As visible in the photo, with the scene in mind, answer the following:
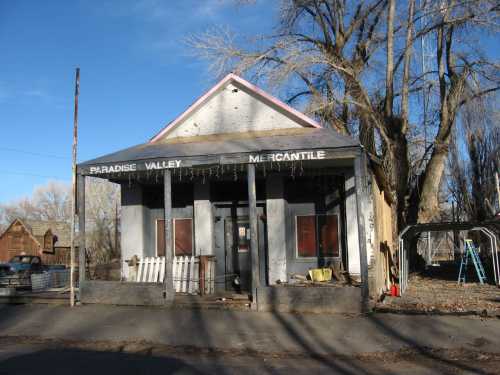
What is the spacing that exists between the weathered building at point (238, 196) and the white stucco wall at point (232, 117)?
3cm

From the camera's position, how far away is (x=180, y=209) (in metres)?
15.1

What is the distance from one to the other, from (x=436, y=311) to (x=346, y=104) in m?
11.4

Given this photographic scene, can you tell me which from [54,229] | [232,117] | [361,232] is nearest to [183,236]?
[232,117]

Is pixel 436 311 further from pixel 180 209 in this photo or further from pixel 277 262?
pixel 180 209

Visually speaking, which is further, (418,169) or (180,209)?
(418,169)

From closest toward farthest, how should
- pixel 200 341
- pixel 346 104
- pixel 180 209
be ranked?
pixel 200 341 < pixel 180 209 < pixel 346 104

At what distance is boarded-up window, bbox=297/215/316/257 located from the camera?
46.4 ft

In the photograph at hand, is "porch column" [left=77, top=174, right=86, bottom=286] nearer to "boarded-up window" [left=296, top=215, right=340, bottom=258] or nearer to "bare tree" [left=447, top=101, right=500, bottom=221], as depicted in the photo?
"boarded-up window" [left=296, top=215, right=340, bottom=258]

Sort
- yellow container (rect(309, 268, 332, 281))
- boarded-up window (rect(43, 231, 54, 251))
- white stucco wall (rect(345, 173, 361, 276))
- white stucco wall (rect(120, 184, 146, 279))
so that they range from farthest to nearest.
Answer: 1. boarded-up window (rect(43, 231, 54, 251))
2. white stucco wall (rect(120, 184, 146, 279))
3. white stucco wall (rect(345, 173, 361, 276))
4. yellow container (rect(309, 268, 332, 281))

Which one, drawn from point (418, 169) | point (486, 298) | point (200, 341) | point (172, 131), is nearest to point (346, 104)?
point (418, 169)

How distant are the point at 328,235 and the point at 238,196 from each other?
8.67ft

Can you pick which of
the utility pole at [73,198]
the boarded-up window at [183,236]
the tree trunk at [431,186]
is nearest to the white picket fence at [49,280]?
the utility pole at [73,198]

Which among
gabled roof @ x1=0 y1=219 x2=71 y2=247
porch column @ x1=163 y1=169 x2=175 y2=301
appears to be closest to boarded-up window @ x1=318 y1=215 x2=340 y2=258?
porch column @ x1=163 y1=169 x2=175 y2=301

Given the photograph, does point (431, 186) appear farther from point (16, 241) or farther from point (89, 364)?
point (16, 241)
